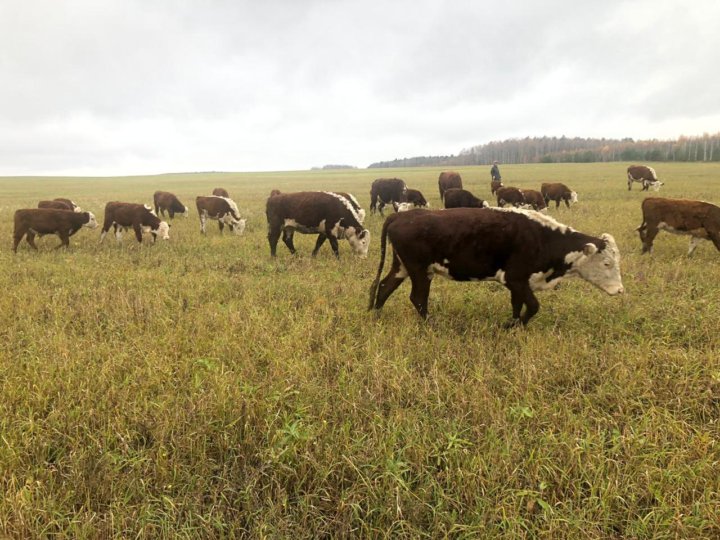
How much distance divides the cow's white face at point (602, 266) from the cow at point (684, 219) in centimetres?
527

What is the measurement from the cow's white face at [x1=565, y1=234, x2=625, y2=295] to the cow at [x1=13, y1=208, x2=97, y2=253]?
13549 mm

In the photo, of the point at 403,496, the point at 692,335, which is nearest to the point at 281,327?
the point at 403,496

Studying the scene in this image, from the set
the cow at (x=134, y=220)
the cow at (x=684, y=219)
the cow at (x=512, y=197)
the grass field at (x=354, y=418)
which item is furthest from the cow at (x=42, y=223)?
the cow at (x=512, y=197)

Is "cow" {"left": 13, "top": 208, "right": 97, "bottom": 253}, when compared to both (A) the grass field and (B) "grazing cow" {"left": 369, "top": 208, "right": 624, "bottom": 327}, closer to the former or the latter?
(A) the grass field

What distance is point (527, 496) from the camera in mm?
2656

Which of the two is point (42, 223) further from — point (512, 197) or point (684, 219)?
point (512, 197)

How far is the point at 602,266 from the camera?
5906mm

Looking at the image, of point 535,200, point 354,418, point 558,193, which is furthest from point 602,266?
point 558,193

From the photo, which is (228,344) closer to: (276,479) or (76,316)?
(276,479)

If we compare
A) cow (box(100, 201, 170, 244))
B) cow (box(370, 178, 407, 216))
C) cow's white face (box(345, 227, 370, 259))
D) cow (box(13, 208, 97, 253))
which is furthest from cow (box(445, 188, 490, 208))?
cow (box(13, 208, 97, 253))

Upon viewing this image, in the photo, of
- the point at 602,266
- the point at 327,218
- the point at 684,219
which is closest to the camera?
the point at 602,266

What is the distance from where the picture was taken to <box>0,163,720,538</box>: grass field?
8.20 feet

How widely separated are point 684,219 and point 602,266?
553cm

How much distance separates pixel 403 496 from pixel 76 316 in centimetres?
572
